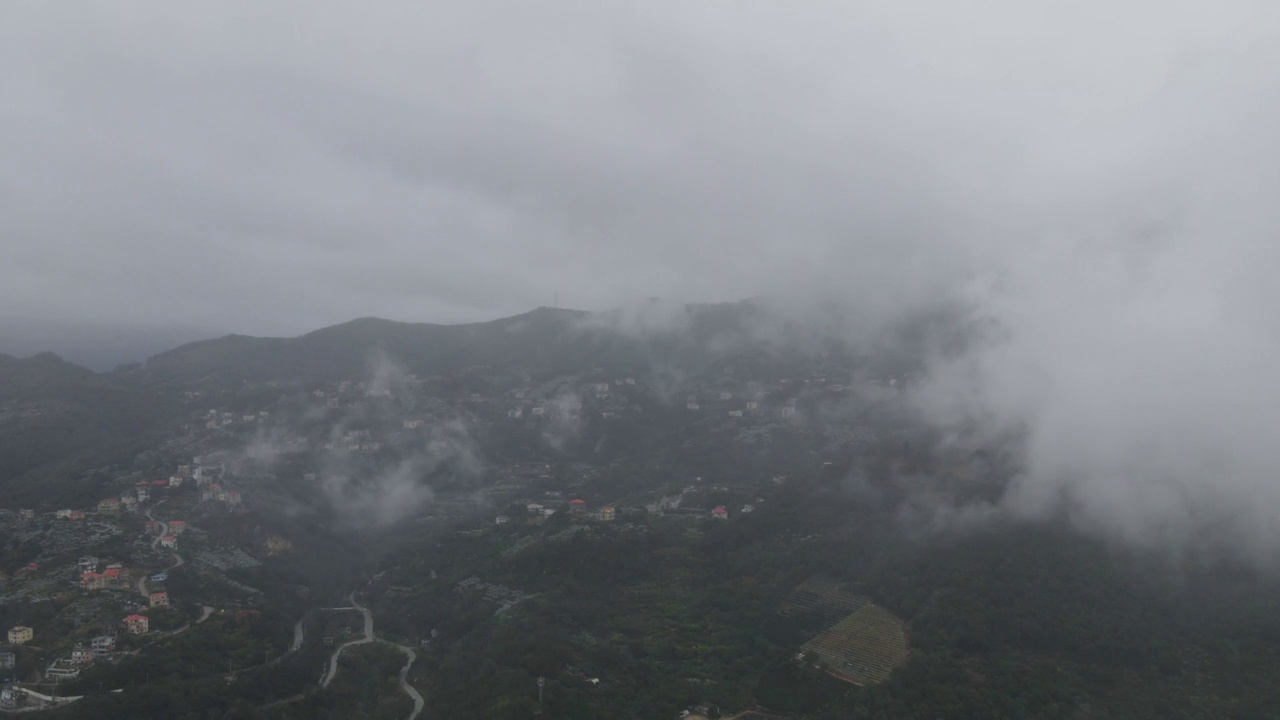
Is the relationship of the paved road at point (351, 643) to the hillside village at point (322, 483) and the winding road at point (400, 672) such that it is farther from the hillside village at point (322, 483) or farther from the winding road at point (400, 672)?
the hillside village at point (322, 483)

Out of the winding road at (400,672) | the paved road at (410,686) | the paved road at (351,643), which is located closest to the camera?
the paved road at (410,686)

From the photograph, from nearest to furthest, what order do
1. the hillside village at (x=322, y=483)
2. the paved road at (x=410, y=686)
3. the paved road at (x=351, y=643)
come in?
the paved road at (x=410, y=686) < the paved road at (x=351, y=643) < the hillside village at (x=322, y=483)

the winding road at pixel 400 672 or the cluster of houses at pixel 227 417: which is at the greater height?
the cluster of houses at pixel 227 417

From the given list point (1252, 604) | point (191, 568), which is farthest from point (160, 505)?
point (1252, 604)

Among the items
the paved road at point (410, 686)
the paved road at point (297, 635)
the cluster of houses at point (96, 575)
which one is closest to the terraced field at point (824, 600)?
the paved road at point (410, 686)

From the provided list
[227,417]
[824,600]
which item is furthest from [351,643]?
[227,417]

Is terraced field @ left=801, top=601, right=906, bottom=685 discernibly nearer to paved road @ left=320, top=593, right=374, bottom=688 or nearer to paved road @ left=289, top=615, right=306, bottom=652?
paved road @ left=320, top=593, right=374, bottom=688

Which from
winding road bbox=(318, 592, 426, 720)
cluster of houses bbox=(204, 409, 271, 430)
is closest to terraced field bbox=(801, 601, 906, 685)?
winding road bbox=(318, 592, 426, 720)

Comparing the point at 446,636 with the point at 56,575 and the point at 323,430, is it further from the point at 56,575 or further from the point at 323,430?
the point at 323,430

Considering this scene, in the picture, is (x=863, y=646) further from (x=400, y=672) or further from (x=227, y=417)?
(x=227, y=417)
